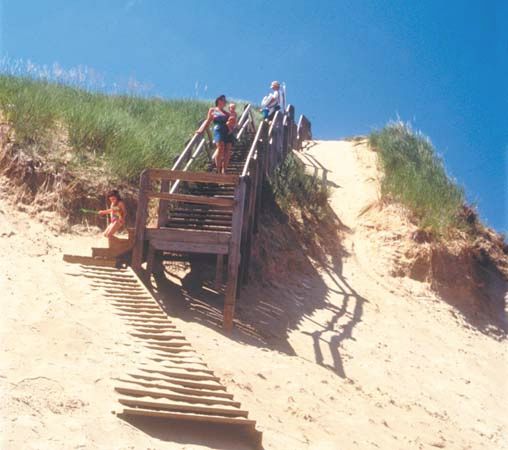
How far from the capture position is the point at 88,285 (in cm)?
790

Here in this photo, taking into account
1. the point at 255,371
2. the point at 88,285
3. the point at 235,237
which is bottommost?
the point at 255,371

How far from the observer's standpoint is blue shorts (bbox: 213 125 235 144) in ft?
35.7

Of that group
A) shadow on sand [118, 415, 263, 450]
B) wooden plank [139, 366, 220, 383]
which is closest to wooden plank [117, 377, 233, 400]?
wooden plank [139, 366, 220, 383]

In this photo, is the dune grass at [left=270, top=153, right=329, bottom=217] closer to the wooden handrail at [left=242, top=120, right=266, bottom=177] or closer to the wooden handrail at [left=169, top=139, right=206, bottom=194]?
the wooden handrail at [left=242, top=120, right=266, bottom=177]

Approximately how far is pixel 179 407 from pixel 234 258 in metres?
3.38

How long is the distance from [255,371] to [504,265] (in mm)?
8482

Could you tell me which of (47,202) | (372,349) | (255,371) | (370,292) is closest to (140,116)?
(47,202)

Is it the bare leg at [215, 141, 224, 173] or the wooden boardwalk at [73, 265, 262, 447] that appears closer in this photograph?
the wooden boardwalk at [73, 265, 262, 447]

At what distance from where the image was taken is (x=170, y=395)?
18.5 feet

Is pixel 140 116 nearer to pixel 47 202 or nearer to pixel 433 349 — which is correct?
pixel 47 202

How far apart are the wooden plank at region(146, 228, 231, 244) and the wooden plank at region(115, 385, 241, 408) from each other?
321 cm

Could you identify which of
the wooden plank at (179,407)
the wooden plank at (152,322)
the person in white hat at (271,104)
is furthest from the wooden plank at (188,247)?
the person in white hat at (271,104)

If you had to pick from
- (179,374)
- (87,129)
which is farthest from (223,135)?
(179,374)

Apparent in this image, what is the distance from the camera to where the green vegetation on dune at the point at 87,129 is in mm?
11055
